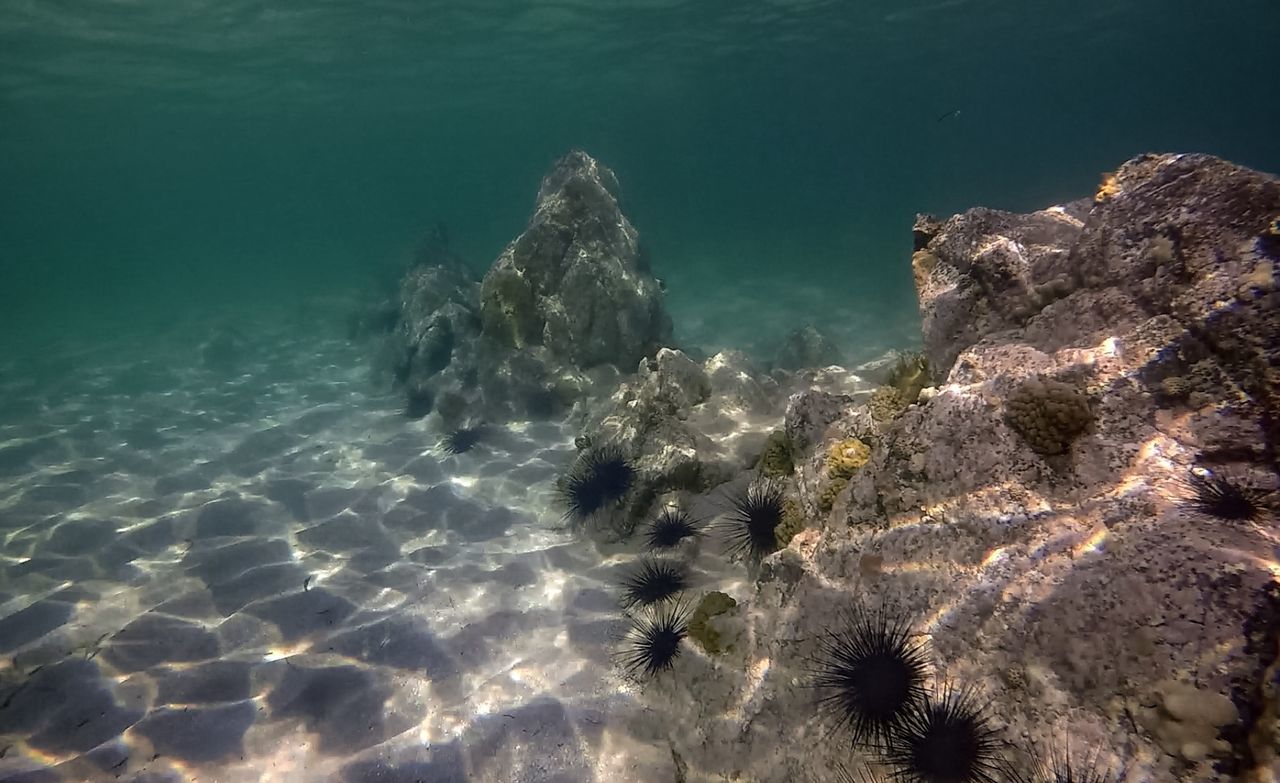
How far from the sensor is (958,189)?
84812 millimetres

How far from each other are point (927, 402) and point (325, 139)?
78433 millimetres

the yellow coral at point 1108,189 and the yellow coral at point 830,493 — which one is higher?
the yellow coral at point 1108,189

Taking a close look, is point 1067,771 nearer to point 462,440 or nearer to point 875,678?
point 875,678

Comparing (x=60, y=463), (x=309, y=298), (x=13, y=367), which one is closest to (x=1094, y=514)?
(x=60, y=463)

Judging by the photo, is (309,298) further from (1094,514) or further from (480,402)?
(1094,514)

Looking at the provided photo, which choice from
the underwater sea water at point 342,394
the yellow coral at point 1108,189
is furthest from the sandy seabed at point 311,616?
the yellow coral at point 1108,189

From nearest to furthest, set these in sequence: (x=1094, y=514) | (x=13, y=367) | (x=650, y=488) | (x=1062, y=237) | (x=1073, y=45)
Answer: (x=1094, y=514)
(x=1062, y=237)
(x=650, y=488)
(x=13, y=367)
(x=1073, y=45)

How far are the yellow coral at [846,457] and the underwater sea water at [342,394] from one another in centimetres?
236

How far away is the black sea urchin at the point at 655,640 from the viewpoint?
4.85m

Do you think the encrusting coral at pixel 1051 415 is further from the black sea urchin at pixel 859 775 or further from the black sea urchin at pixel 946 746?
the black sea urchin at pixel 859 775

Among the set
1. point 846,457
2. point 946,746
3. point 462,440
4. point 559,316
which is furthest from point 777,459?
point 559,316

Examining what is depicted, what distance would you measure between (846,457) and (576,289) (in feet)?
23.8

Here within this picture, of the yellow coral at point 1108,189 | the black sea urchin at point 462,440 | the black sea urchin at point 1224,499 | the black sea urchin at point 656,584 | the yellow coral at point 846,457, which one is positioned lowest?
the black sea urchin at point 462,440

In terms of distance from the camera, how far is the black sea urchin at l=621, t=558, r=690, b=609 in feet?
18.6
